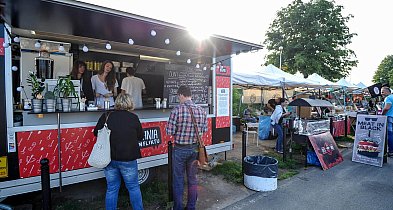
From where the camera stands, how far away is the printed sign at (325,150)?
5359 mm

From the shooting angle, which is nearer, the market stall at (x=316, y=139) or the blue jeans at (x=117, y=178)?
the blue jeans at (x=117, y=178)

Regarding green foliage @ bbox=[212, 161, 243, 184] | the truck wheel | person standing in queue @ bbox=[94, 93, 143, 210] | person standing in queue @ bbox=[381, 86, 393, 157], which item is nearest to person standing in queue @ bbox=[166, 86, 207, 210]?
person standing in queue @ bbox=[94, 93, 143, 210]

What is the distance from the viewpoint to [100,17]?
2973 mm

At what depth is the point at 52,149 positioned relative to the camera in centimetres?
312

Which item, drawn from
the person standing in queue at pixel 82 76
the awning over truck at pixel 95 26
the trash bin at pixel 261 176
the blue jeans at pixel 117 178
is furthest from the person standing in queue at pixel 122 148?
the trash bin at pixel 261 176

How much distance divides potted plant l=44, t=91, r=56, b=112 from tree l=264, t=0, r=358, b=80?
794 inches

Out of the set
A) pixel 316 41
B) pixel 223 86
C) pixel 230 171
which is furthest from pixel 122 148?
pixel 316 41

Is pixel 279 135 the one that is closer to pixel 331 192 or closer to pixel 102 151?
pixel 331 192

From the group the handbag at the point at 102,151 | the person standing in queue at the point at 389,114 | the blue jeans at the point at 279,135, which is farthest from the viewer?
the blue jeans at the point at 279,135

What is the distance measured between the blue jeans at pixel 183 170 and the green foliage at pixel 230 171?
5.11 ft

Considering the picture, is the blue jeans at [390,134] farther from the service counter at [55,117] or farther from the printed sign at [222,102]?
the service counter at [55,117]

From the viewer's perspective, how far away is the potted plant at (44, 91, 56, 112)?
3127 mm

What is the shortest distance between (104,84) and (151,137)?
1.26m

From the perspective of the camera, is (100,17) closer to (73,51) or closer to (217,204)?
(73,51)
